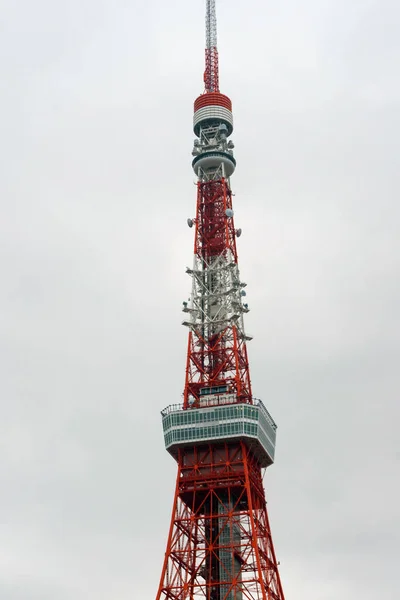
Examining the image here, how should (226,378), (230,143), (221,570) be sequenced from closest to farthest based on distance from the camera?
1. (221,570)
2. (226,378)
3. (230,143)

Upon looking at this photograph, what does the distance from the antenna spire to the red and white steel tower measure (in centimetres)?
3126

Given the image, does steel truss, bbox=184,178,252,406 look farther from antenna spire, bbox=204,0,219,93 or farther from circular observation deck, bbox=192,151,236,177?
antenna spire, bbox=204,0,219,93

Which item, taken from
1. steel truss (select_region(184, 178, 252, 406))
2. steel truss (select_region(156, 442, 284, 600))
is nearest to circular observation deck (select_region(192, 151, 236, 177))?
steel truss (select_region(184, 178, 252, 406))

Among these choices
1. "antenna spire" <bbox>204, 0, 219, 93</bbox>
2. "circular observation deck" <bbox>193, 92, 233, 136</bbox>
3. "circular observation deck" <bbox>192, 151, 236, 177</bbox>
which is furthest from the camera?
"antenna spire" <bbox>204, 0, 219, 93</bbox>

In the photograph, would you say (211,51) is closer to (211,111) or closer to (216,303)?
(211,111)

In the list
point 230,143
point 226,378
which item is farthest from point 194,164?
point 226,378

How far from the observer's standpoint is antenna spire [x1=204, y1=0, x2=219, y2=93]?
185 metres

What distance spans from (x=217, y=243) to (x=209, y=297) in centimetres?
1053

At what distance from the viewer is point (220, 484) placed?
14462cm

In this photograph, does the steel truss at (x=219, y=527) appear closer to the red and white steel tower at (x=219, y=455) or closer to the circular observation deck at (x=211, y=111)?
the red and white steel tower at (x=219, y=455)

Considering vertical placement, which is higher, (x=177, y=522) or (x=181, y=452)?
(x=181, y=452)

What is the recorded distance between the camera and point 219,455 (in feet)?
481

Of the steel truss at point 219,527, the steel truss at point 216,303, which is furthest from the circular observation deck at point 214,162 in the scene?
the steel truss at point 219,527

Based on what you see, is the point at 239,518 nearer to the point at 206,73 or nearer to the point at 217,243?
the point at 217,243
